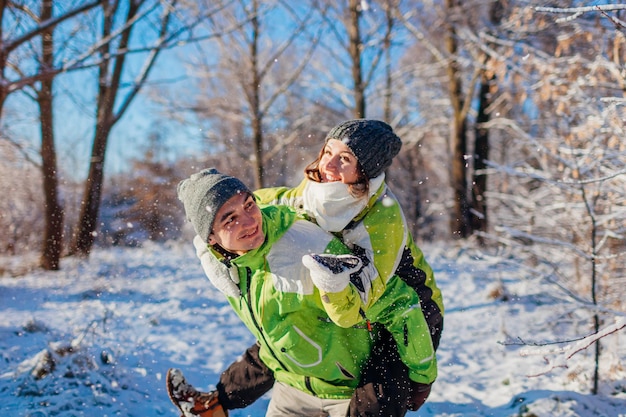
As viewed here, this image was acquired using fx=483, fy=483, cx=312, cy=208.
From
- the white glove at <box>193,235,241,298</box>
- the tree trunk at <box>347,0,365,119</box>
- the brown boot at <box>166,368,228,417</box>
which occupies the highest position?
the tree trunk at <box>347,0,365,119</box>

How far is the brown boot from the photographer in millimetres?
2502

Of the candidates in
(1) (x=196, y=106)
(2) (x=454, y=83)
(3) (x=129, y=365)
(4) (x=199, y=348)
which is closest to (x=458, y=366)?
(4) (x=199, y=348)

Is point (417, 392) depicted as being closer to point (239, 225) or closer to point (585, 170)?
point (239, 225)

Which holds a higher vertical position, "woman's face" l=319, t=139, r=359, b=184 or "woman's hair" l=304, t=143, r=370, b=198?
"woman's face" l=319, t=139, r=359, b=184

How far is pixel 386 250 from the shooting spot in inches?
77.4

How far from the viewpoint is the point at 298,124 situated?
467 inches

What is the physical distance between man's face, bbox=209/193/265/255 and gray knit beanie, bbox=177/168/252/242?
24 mm

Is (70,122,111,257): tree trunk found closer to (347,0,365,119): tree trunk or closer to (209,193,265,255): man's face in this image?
(347,0,365,119): tree trunk

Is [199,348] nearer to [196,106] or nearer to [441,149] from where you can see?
[196,106]

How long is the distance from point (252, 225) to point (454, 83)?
9959mm

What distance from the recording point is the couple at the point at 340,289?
1947mm

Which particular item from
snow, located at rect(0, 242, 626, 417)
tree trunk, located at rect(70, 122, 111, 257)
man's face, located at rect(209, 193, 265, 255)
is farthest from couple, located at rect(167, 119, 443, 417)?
tree trunk, located at rect(70, 122, 111, 257)

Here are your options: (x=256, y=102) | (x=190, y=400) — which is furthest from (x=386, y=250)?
(x=256, y=102)

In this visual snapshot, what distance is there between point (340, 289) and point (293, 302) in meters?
0.35
